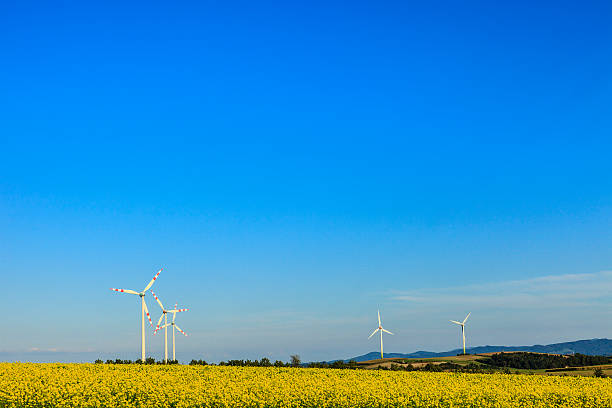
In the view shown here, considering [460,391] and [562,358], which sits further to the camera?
[562,358]

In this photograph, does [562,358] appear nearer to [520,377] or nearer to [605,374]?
[605,374]

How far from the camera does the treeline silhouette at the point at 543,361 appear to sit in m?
77.6

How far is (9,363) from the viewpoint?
188ft

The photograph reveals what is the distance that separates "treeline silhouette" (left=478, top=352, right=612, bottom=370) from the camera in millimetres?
77625

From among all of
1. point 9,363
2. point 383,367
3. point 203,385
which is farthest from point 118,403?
point 383,367

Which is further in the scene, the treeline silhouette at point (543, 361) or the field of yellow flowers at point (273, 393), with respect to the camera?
the treeline silhouette at point (543, 361)

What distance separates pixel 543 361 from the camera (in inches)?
3105

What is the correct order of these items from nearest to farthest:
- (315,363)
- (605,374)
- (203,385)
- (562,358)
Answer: (203,385) < (605,374) < (315,363) < (562,358)

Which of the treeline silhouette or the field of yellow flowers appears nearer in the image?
the field of yellow flowers

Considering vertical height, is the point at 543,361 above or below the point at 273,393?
below

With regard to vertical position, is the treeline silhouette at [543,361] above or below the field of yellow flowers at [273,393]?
below

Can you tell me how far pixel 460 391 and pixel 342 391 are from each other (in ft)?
27.7

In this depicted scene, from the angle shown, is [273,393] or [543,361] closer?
[273,393]

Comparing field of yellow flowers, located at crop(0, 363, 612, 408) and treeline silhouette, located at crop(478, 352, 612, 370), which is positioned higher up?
field of yellow flowers, located at crop(0, 363, 612, 408)
